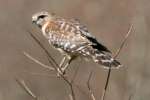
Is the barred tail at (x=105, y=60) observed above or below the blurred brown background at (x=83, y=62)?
above

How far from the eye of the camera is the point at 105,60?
764cm

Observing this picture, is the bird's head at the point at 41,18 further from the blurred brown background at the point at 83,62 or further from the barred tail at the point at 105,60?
the barred tail at the point at 105,60

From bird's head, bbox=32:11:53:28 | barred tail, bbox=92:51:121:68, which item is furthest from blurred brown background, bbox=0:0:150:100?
barred tail, bbox=92:51:121:68

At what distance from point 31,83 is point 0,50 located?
117 centimetres

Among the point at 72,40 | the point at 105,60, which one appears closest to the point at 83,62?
the point at 72,40

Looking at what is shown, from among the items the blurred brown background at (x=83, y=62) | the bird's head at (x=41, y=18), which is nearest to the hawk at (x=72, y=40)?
the bird's head at (x=41, y=18)

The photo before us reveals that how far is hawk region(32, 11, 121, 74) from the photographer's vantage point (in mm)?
7854

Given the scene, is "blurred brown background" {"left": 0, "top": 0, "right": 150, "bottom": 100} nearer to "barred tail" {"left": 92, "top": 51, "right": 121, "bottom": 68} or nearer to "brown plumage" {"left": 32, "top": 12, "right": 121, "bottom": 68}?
"brown plumage" {"left": 32, "top": 12, "right": 121, "bottom": 68}

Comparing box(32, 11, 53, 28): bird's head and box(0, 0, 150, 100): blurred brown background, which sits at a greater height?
box(32, 11, 53, 28): bird's head

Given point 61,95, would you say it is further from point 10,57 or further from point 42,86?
point 10,57

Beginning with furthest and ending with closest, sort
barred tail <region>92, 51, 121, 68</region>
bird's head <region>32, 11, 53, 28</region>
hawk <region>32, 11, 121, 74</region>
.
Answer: bird's head <region>32, 11, 53, 28</region> < hawk <region>32, 11, 121, 74</region> < barred tail <region>92, 51, 121, 68</region>

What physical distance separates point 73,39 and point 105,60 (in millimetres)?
943

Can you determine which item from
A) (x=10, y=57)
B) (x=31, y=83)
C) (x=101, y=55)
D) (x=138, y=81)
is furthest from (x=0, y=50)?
(x=101, y=55)

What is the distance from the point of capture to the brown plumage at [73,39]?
25.8ft
